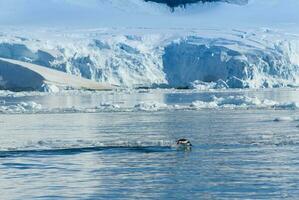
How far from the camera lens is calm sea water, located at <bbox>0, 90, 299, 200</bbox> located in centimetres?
1297

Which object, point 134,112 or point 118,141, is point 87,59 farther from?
point 118,141

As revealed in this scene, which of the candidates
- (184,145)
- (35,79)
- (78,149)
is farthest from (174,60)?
(78,149)

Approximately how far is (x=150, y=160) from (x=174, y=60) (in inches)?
2618

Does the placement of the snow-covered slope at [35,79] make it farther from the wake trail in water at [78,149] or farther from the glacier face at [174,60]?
the wake trail in water at [78,149]

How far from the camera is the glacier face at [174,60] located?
252 feet

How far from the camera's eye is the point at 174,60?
8319 centimetres

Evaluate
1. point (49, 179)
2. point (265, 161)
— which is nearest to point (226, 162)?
point (265, 161)

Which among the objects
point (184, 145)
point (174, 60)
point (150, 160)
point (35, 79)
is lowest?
point (150, 160)

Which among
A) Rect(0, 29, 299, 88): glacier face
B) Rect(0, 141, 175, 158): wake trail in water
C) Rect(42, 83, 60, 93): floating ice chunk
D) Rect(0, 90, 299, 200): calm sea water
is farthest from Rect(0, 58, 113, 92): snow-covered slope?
Rect(0, 141, 175, 158): wake trail in water

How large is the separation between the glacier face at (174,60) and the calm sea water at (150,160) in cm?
4676

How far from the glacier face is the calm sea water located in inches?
1841

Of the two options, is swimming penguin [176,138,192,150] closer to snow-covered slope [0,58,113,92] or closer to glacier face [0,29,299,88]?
snow-covered slope [0,58,113,92]

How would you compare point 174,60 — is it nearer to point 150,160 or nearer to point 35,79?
point 35,79

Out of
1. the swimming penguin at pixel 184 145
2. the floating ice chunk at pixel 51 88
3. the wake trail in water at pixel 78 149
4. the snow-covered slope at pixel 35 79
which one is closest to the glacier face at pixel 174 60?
the snow-covered slope at pixel 35 79
